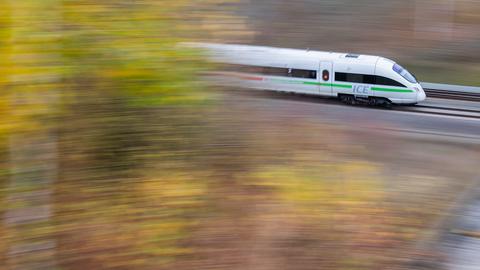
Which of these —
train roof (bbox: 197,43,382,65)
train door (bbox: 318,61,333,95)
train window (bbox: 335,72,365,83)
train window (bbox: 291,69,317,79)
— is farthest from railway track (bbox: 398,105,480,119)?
train window (bbox: 291,69,317,79)

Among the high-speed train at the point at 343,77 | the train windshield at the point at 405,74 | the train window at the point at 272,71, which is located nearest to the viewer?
the train window at the point at 272,71

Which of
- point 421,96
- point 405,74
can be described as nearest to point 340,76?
point 405,74

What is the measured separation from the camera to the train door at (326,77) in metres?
5.36

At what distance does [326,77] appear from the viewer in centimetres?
544

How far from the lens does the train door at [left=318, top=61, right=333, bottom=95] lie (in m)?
5.36

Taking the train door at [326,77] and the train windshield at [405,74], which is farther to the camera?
the train door at [326,77]

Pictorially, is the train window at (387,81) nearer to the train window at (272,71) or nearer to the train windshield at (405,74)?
the train windshield at (405,74)

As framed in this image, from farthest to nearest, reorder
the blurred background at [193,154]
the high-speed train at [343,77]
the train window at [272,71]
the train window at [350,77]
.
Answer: the train window at [350,77], the high-speed train at [343,77], the train window at [272,71], the blurred background at [193,154]

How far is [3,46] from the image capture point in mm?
2973

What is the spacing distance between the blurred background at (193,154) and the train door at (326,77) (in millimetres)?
158

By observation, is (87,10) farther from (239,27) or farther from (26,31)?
(239,27)

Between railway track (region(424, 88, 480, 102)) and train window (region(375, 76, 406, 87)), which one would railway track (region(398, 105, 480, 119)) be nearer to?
railway track (region(424, 88, 480, 102))

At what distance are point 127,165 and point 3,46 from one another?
4.01 ft

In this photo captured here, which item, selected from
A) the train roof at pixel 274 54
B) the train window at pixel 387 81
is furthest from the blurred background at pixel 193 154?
the train window at pixel 387 81
